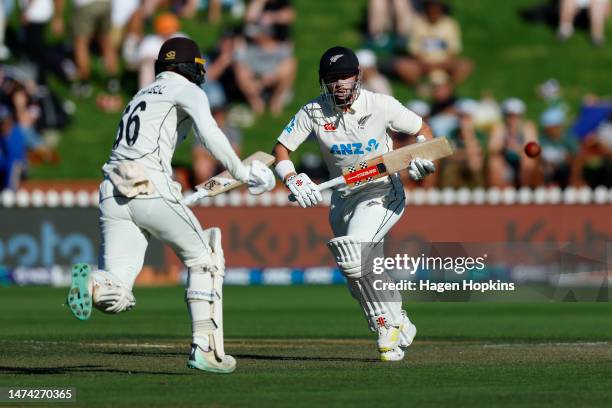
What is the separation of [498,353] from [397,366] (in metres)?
1.21

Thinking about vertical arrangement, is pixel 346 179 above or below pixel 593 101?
below

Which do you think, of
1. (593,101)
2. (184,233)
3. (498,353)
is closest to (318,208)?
(593,101)

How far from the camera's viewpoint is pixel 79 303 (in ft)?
27.6

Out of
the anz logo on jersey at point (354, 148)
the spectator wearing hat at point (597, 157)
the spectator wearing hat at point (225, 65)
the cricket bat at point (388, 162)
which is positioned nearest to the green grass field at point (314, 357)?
the cricket bat at point (388, 162)

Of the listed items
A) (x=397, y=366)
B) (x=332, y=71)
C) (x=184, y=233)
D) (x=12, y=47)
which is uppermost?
(x=12, y=47)

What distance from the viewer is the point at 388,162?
10.0m

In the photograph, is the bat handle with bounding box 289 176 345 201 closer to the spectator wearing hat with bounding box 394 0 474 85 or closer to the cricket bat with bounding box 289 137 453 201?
the cricket bat with bounding box 289 137 453 201

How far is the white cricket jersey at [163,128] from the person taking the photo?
8641 millimetres

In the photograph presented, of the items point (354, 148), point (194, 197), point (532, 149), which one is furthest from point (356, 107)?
point (532, 149)

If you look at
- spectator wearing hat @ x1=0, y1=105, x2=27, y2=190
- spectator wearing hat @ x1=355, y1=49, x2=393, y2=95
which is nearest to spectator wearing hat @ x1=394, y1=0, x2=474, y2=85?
spectator wearing hat @ x1=355, y1=49, x2=393, y2=95

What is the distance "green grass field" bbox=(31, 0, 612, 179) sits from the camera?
2269cm

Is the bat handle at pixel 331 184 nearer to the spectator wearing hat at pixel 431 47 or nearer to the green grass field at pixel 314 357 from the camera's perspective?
the green grass field at pixel 314 357

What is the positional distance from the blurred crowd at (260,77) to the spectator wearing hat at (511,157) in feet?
0.06

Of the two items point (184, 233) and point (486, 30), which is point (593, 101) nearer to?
point (486, 30)
